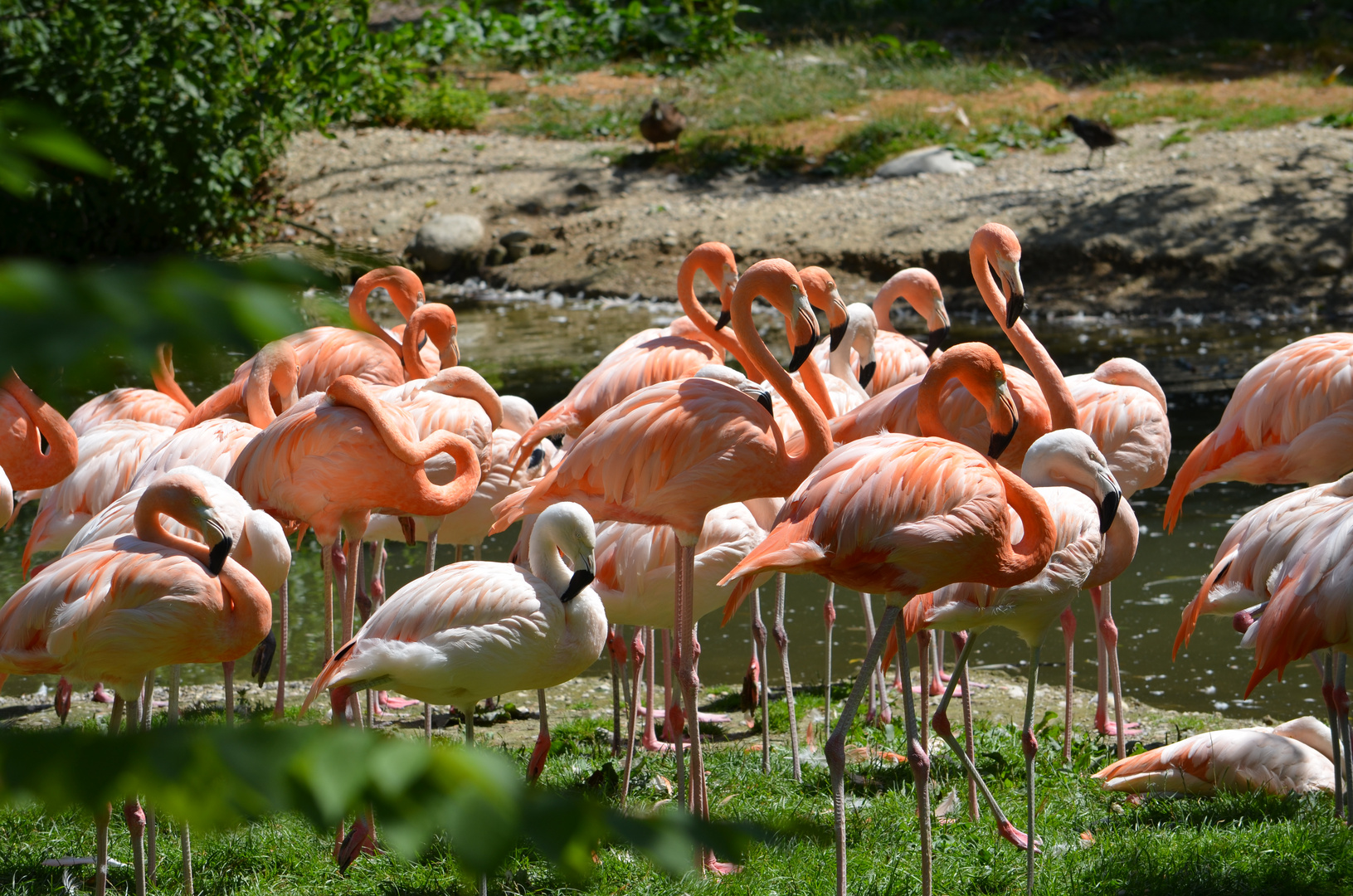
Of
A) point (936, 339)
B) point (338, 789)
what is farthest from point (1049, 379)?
point (338, 789)

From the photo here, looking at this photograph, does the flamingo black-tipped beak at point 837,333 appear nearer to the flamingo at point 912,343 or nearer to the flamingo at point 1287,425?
the flamingo at point 912,343

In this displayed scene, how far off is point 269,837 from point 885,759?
6.56 ft

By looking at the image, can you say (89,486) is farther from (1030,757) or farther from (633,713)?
(1030,757)

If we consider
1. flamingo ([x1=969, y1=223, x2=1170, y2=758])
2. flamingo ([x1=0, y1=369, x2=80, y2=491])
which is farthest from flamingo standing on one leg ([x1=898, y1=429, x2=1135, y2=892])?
flamingo ([x1=0, y1=369, x2=80, y2=491])

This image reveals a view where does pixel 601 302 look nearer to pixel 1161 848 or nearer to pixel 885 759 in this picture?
pixel 885 759

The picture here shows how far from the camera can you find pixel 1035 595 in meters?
3.36

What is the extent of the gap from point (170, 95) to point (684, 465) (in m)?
9.92

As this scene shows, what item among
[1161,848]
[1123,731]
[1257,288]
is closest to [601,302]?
[1257,288]

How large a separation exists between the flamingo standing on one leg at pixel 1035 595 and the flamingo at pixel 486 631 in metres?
0.88

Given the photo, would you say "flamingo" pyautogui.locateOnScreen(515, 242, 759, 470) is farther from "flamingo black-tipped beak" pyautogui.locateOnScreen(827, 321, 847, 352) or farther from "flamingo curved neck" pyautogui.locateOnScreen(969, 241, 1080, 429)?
"flamingo curved neck" pyautogui.locateOnScreen(969, 241, 1080, 429)

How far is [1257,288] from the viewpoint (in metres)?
11.4

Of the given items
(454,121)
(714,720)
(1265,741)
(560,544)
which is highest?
(454,121)

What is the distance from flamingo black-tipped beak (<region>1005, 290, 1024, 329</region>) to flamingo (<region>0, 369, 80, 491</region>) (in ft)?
11.3

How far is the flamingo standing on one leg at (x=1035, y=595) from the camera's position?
335cm
